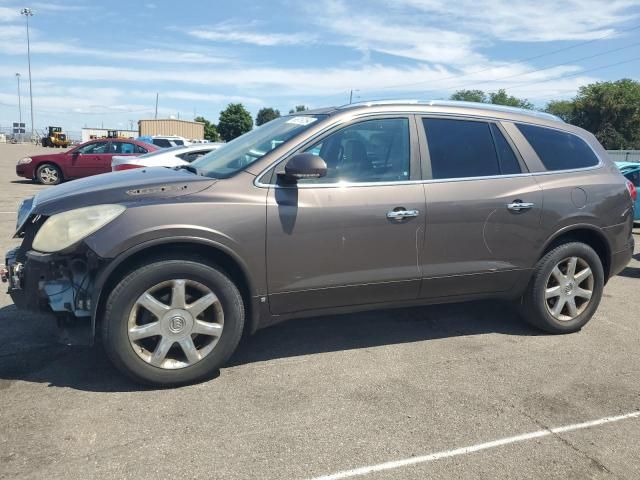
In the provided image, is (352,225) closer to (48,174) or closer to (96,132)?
(48,174)

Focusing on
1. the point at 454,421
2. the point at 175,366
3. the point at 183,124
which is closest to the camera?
the point at 454,421

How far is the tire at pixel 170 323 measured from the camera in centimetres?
321

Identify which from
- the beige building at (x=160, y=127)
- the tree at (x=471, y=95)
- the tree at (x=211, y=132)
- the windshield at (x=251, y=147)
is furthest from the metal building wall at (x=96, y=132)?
the windshield at (x=251, y=147)

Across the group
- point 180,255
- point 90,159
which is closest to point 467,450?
point 180,255

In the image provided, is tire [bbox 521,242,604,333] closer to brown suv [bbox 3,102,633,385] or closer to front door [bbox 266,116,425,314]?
brown suv [bbox 3,102,633,385]

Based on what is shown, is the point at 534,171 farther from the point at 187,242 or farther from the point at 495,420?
the point at 187,242

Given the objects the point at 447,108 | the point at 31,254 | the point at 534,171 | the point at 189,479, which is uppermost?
the point at 447,108

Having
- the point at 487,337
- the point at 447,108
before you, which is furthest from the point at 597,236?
the point at 447,108

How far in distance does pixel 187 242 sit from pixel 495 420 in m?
2.12

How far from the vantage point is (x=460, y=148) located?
4.11 m

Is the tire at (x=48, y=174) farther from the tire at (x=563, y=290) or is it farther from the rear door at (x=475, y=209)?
the tire at (x=563, y=290)

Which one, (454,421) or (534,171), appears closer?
(454,421)

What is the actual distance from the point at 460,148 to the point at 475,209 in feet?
1.61

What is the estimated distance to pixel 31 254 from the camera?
3254mm
